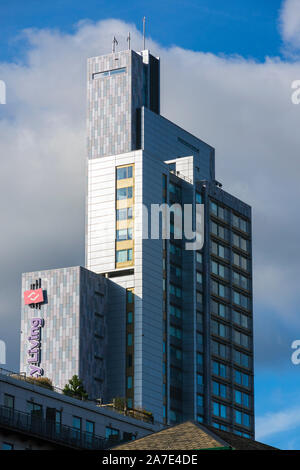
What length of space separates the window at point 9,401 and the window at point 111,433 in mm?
14911

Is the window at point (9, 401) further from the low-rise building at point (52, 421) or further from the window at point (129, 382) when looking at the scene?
the window at point (129, 382)

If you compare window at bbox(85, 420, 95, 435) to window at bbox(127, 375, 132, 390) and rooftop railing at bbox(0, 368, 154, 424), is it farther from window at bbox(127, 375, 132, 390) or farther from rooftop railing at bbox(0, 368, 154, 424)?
window at bbox(127, 375, 132, 390)

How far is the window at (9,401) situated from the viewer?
119750 millimetres

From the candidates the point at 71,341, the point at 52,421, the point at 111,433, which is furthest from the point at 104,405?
the point at 71,341

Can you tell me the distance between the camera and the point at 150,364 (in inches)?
7835

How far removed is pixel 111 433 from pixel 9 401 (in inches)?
645

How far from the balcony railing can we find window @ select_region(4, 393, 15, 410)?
63 cm

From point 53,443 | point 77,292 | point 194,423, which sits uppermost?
point 77,292

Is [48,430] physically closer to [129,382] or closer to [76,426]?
[76,426]

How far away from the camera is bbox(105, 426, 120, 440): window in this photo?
5187 inches

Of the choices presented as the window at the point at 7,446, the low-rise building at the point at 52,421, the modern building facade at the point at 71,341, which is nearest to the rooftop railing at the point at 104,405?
the low-rise building at the point at 52,421
